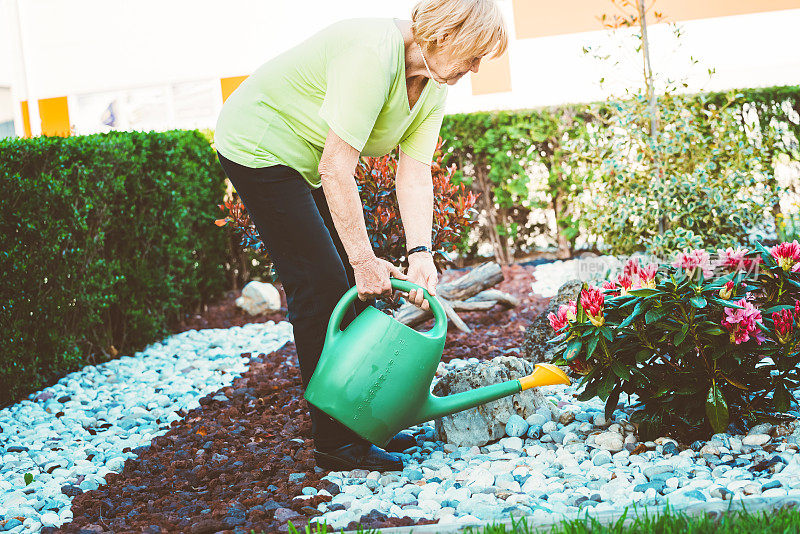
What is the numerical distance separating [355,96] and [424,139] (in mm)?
531

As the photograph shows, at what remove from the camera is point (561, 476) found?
2193mm

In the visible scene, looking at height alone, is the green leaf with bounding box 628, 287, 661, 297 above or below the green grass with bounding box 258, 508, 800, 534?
above

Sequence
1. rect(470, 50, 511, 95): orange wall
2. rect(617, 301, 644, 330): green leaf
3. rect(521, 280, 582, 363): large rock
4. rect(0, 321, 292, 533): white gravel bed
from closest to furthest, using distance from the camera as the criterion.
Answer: rect(617, 301, 644, 330): green leaf → rect(0, 321, 292, 533): white gravel bed → rect(521, 280, 582, 363): large rock → rect(470, 50, 511, 95): orange wall

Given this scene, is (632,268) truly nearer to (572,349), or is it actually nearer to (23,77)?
(572,349)

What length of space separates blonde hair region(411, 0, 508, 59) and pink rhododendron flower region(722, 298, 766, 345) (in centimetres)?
98

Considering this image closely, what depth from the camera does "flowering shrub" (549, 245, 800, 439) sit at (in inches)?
84.2

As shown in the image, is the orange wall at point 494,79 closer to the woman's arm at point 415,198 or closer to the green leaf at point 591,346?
the woman's arm at point 415,198

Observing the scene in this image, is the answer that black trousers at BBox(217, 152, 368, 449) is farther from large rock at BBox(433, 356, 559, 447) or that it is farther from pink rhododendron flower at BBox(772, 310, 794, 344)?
pink rhododendron flower at BBox(772, 310, 794, 344)

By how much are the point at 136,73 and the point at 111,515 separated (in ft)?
30.3

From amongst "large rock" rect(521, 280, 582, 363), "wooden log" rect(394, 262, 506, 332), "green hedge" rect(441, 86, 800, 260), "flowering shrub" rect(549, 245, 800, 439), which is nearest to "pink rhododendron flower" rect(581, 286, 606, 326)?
"flowering shrub" rect(549, 245, 800, 439)

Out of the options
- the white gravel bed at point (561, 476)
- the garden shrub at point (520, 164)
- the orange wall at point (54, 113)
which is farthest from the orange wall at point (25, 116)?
the white gravel bed at point (561, 476)

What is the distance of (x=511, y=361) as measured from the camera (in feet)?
9.13

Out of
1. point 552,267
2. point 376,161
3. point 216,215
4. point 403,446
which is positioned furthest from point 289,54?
point 552,267

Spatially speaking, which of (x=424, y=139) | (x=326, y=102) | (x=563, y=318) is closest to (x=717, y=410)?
(x=563, y=318)
